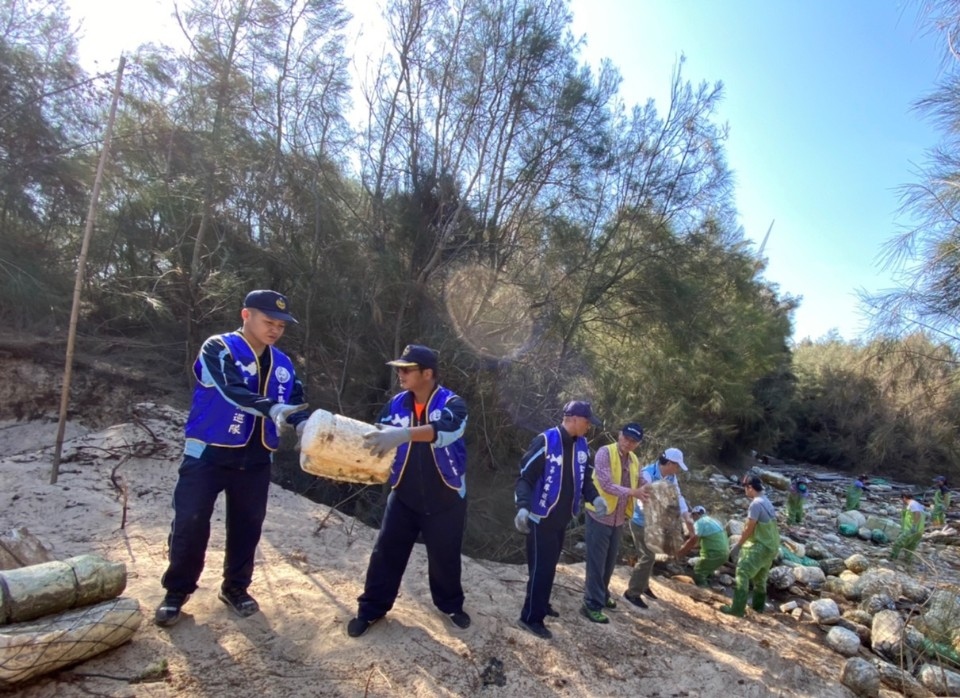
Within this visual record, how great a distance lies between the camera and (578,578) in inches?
214

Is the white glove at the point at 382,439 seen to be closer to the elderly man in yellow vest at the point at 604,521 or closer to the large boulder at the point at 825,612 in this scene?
the elderly man in yellow vest at the point at 604,521

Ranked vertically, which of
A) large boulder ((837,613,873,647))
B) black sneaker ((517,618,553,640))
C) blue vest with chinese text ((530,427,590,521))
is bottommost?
large boulder ((837,613,873,647))

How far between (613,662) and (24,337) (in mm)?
8833

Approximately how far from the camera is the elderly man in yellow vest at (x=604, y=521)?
4.38 metres

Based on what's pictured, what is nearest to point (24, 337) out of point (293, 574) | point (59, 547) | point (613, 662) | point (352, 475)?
point (59, 547)

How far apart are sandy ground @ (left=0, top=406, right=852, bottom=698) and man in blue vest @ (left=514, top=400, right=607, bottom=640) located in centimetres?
23

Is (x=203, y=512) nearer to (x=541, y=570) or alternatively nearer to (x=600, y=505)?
(x=541, y=570)

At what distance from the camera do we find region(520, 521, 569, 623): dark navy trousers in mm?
3822

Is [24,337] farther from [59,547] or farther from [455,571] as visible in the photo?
[455,571]

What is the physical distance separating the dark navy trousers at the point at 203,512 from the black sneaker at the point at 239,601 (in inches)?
1.6

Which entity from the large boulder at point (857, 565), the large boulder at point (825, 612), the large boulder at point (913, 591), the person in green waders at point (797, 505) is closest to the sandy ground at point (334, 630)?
the large boulder at point (825, 612)

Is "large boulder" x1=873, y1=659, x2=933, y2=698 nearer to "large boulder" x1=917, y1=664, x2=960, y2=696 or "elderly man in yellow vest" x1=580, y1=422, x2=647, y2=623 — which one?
"large boulder" x1=917, y1=664, x2=960, y2=696

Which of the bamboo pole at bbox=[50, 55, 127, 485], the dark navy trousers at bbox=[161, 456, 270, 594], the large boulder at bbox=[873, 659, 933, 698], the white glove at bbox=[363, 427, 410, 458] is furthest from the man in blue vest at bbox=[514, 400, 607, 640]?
the bamboo pole at bbox=[50, 55, 127, 485]

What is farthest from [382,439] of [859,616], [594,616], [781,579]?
[781,579]
